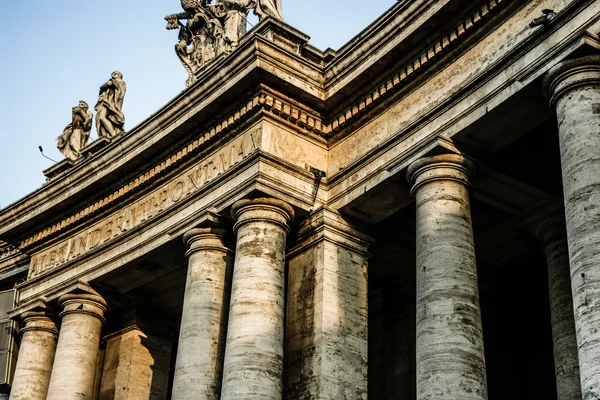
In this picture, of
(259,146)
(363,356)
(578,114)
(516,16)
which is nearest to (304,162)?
(259,146)

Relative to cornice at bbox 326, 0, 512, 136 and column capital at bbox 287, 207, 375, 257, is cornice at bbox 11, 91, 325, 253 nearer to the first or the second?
cornice at bbox 326, 0, 512, 136

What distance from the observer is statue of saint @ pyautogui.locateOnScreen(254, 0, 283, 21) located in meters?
24.1

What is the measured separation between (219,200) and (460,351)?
706 cm

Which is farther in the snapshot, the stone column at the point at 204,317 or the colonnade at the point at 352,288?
the stone column at the point at 204,317

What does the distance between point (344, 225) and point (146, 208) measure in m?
5.40

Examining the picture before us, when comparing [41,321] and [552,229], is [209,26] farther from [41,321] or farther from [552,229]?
[552,229]

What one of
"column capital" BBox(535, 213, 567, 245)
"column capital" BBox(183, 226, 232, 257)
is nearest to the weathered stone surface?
"column capital" BBox(183, 226, 232, 257)

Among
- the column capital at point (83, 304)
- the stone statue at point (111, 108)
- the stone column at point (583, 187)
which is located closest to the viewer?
the stone column at point (583, 187)

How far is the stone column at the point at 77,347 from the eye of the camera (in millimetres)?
24766

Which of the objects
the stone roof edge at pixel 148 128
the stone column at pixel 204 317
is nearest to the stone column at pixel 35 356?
the stone roof edge at pixel 148 128

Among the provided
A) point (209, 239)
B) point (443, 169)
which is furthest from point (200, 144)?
point (443, 169)

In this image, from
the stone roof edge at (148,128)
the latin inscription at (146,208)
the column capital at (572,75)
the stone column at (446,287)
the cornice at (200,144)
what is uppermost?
the stone roof edge at (148,128)

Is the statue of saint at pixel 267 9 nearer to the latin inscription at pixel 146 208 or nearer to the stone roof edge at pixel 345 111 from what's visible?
the stone roof edge at pixel 345 111

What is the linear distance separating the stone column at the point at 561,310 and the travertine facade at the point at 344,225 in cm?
4
